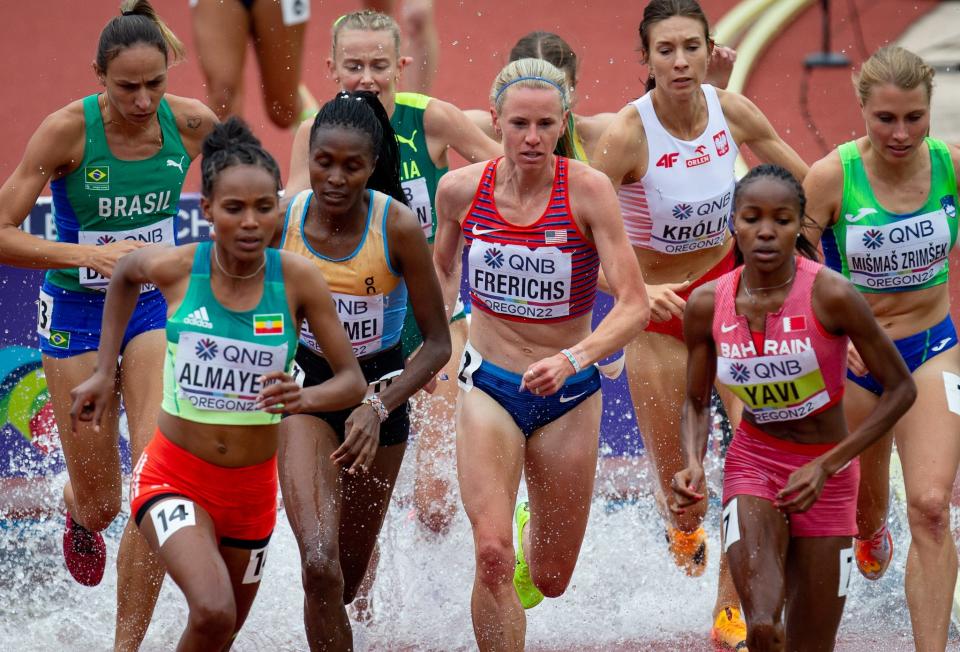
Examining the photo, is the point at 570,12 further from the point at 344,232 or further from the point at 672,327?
the point at 344,232

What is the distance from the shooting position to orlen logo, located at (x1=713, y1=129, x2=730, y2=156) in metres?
6.21

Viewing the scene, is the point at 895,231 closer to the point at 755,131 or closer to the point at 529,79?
the point at 755,131

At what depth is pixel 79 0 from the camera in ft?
33.7

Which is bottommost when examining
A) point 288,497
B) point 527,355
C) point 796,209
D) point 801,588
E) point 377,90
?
point 801,588

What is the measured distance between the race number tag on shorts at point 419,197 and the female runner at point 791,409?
176cm

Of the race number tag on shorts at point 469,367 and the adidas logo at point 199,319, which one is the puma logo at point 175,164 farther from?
the adidas logo at point 199,319

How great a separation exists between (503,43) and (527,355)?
5587 mm

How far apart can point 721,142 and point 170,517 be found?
111 inches

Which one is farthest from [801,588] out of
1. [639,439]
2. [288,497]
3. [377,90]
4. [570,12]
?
[570,12]

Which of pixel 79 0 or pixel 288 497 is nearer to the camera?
pixel 288 497

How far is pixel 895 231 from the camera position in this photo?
5809mm

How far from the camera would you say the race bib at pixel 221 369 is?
15.3ft

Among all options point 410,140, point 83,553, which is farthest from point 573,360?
point 83,553

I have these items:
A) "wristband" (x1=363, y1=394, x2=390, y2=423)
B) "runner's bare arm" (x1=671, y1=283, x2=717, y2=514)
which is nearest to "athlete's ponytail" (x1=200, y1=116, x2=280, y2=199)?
"wristband" (x1=363, y1=394, x2=390, y2=423)
